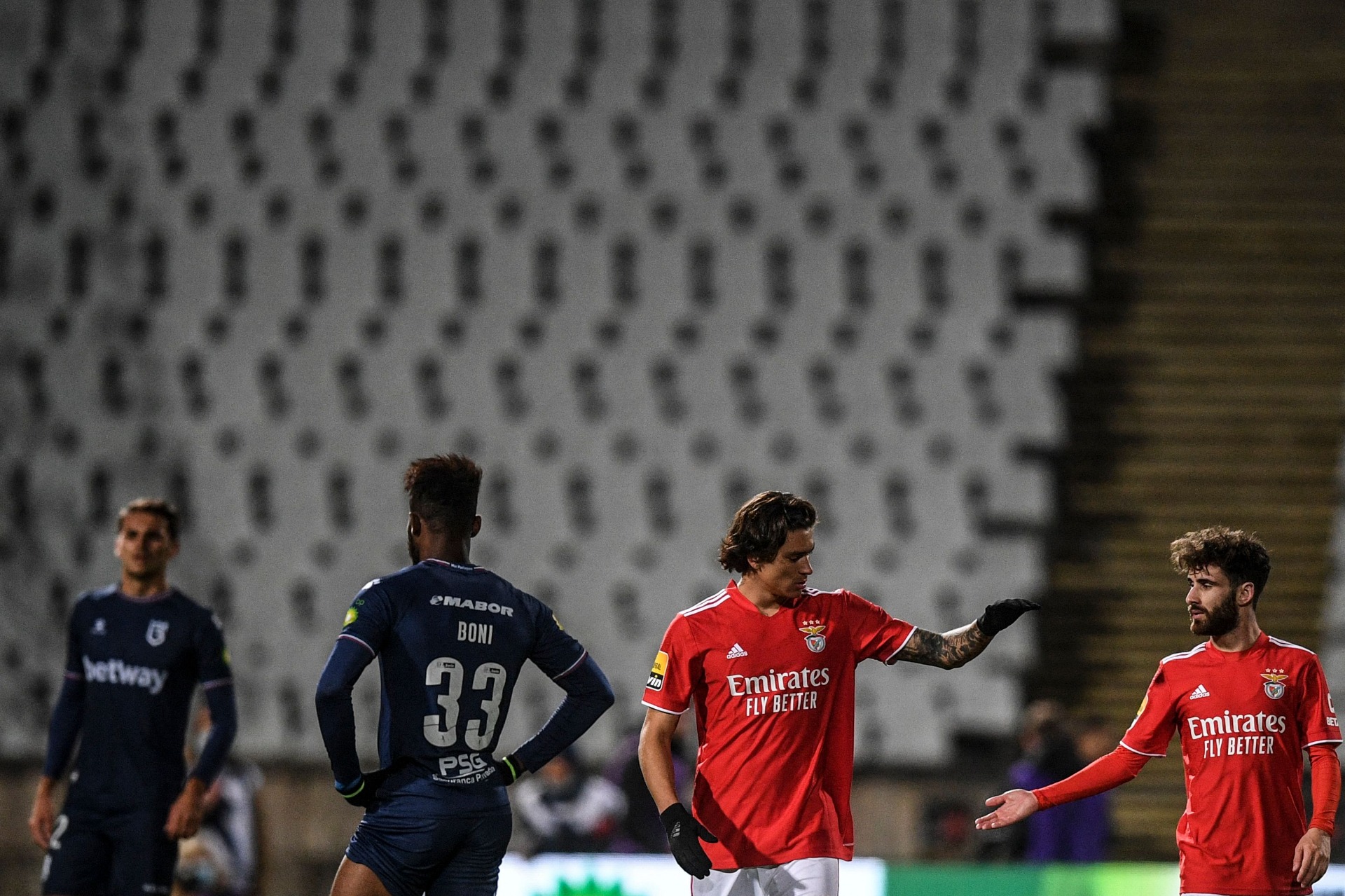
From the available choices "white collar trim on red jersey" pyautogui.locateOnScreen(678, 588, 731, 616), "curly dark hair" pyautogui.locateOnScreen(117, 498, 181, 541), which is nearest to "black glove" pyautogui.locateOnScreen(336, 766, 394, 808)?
"white collar trim on red jersey" pyautogui.locateOnScreen(678, 588, 731, 616)

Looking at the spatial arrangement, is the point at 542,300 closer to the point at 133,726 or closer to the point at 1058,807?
the point at 1058,807

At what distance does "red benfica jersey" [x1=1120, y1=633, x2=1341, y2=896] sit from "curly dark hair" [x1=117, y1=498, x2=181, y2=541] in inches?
139

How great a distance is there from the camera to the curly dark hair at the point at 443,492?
4.52 meters

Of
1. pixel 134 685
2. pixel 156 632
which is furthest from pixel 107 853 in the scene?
pixel 156 632

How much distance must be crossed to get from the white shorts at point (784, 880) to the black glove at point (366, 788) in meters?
0.93

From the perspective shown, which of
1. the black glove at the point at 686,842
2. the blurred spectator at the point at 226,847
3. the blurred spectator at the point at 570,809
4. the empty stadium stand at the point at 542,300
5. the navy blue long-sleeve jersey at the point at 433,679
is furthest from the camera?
the empty stadium stand at the point at 542,300

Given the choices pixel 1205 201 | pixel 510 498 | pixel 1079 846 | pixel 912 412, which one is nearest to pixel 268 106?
pixel 510 498

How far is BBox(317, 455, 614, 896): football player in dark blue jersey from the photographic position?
4418mm

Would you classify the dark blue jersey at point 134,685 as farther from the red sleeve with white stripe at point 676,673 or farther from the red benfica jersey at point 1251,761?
the red benfica jersey at point 1251,761

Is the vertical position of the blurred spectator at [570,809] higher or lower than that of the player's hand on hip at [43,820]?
lower

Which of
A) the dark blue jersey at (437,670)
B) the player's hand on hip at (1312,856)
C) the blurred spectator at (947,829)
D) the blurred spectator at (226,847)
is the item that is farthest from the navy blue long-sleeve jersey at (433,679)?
the blurred spectator at (947,829)

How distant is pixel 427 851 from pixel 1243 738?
224 centimetres

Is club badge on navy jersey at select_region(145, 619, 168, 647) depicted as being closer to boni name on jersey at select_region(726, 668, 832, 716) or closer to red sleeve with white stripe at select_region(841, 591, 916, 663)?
boni name on jersey at select_region(726, 668, 832, 716)

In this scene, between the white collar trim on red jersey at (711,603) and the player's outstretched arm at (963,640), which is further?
the white collar trim on red jersey at (711,603)
